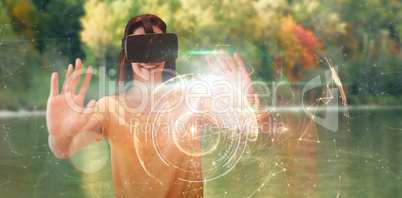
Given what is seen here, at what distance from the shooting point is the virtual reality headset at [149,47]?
2.07 meters

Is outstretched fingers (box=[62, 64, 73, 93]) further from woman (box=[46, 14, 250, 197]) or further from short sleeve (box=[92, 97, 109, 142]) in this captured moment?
short sleeve (box=[92, 97, 109, 142])

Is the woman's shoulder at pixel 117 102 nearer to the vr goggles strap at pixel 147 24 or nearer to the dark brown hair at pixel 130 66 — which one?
the dark brown hair at pixel 130 66

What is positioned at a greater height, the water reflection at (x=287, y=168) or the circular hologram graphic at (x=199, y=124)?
the circular hologram graphic at (x=199, y=124)

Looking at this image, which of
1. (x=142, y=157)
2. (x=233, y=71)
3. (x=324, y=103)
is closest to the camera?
(x=142, y=157)

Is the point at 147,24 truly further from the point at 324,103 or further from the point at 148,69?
the point at 324,103

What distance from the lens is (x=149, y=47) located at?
81.5 inches

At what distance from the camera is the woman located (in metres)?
2.04

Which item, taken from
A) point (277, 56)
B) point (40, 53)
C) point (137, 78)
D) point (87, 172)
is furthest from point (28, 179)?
point (277, 56)

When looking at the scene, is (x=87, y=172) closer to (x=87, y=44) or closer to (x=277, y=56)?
(x=87, y=44)

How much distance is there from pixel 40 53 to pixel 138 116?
2.26ft

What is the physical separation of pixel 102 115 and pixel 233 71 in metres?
0.68

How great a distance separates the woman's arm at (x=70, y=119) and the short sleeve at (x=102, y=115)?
0.02 meters

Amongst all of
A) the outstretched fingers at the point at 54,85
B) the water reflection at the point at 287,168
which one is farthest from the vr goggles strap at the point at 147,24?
the water reflection at the point at 287,168

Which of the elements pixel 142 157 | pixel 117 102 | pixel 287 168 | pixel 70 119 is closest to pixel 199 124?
pixel 142 157
